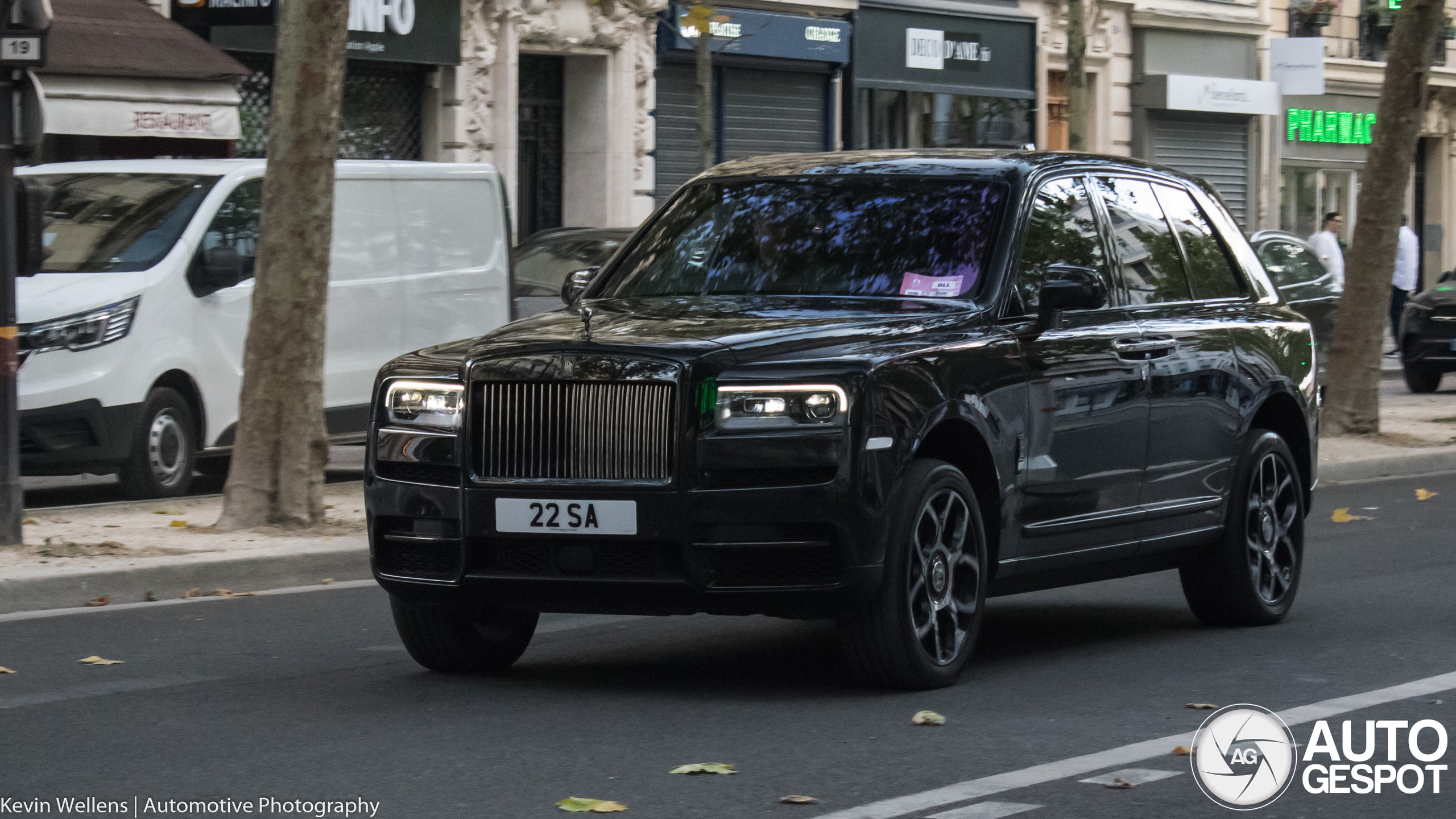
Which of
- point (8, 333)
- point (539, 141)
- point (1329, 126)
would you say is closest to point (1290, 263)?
point (539, 141)

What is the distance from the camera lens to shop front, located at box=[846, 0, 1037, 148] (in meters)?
30.8

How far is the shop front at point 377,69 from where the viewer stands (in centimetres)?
2238

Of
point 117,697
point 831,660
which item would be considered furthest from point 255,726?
point 831,660

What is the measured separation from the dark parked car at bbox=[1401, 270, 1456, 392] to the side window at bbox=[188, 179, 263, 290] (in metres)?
14.9

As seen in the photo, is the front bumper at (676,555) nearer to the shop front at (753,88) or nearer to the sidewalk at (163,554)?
the sidewalk at (163,554)

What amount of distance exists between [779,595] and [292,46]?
608 cm

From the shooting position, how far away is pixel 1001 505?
7.33 m

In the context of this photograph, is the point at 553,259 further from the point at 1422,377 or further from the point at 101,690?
the point at 1422,377

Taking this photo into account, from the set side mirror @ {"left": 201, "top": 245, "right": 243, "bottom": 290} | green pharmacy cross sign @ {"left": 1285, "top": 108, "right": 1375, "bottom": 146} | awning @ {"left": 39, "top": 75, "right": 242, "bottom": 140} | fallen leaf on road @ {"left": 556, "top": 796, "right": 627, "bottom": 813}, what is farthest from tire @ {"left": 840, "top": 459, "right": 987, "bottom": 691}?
green pharmacy cross sign @ {"left": 1285, "top": 108, "right": 1375, "bottom": 146}

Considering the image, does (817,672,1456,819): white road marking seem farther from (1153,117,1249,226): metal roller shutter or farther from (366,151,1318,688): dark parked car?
(1153,117,1249,226): metal roller shutter

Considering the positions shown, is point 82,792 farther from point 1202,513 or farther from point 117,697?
point 1202,513

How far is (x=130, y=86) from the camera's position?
65.6 ft

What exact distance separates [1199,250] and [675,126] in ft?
64.4

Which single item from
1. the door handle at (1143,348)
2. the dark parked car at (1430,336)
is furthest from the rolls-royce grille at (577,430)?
the dark parked car at (1430,336)
